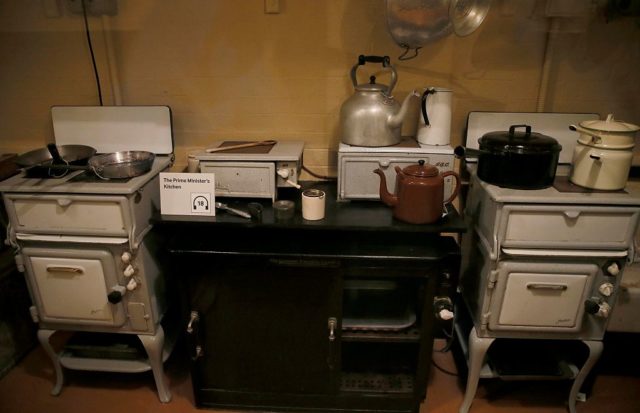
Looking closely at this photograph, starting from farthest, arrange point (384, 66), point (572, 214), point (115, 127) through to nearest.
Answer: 1. point (115, 127)
2. point (384, 66)
3. point (572, 214)

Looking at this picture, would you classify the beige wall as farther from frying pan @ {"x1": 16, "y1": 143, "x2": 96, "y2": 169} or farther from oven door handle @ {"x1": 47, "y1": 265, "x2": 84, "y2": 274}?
oven door handle @ {"x1": 47, "y1": 265, "x2": 84, "y2": 274}

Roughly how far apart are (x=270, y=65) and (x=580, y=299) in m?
1.43

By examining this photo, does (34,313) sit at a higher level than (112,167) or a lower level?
lower

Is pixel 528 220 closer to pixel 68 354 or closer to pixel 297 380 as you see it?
pixel 297 380

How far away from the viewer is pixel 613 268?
1.35m

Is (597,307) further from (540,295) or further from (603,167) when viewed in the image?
(603,167)

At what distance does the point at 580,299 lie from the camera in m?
1.39

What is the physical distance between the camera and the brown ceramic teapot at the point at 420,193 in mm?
1315

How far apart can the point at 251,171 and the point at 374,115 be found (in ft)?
1.57

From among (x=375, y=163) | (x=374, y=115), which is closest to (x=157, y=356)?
(x=375, y=163)

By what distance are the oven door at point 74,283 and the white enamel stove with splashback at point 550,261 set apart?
129cm

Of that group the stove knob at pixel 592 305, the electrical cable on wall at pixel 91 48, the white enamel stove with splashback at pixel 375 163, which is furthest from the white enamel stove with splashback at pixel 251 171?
the stove knob at pixel 592 305

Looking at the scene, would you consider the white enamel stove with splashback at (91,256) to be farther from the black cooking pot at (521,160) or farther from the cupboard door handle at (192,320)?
the black cooking pot at (521,160)

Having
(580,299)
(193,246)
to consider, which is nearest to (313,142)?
(193,246)
